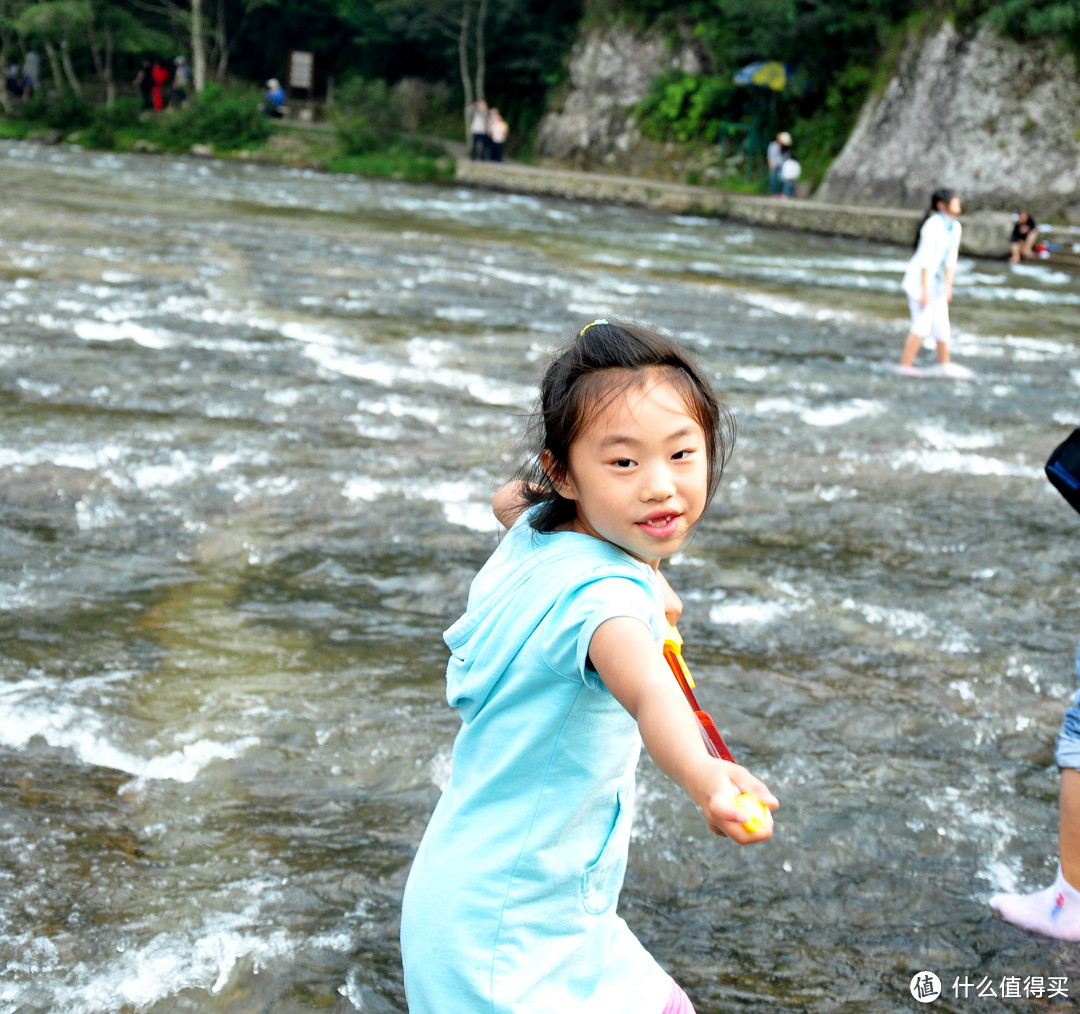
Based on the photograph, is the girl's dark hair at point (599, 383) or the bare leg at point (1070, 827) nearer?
the girl's dark hair at point (599, 383)

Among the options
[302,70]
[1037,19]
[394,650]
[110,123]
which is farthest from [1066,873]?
[302,70]

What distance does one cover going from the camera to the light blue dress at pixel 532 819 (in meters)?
1.58

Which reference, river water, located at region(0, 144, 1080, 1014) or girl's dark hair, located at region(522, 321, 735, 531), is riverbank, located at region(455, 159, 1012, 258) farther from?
girl's dark hair, located at region(522, 321, 735, 531)

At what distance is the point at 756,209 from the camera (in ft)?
78.4

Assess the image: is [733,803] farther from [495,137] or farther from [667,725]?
[495,137]

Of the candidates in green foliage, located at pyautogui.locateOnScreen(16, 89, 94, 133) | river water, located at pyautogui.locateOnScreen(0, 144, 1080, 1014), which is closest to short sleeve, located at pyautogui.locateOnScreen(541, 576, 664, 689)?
river water, located at pyautogui.locateOnScreen(0, 144, 1080, 1014)

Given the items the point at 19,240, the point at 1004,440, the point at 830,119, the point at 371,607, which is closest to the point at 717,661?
the point at 371,607

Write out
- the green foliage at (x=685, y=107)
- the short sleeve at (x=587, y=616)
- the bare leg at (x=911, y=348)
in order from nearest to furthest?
the short sleeve at (x=587, y=616), the bare leg at (x=911, y=348), the green foliage at (x=685, y=107)

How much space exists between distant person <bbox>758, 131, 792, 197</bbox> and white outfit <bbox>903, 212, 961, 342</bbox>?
58.7ft

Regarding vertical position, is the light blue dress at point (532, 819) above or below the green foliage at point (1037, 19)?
below

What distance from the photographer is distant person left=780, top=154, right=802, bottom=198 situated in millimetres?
26438

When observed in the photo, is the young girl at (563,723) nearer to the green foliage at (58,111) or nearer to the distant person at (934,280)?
the distant person at (934,280)

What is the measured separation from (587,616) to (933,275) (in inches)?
346

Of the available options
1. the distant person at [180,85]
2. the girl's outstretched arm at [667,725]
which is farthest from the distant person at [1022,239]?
the distant person at [180,85]
